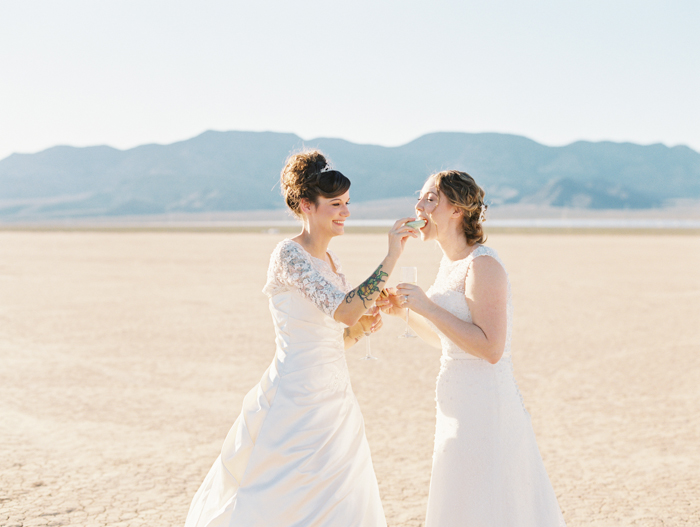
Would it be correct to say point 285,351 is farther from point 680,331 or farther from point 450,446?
point 680,331

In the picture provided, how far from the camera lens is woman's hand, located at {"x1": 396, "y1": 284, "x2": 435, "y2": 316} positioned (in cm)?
282

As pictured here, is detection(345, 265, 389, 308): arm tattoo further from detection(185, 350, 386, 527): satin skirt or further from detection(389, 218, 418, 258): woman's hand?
detection(185, 350, 386, 527): satin skirt

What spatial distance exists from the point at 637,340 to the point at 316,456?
30.4 feet

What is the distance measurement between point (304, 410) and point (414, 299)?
787 mm

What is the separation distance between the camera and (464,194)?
2924mm

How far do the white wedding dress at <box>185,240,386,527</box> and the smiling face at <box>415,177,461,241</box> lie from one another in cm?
51

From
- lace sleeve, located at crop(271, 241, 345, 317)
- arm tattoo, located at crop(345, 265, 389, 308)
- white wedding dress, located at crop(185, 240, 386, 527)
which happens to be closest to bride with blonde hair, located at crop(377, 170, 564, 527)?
arm tattoo, located at crop(345, 265, 389, 308)

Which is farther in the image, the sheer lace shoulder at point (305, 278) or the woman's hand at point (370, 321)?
the woman's hand at point (370, 321)

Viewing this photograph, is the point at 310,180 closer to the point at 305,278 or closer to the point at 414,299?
the point at 305,278

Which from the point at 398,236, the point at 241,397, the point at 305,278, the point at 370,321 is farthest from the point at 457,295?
the point at 241,397

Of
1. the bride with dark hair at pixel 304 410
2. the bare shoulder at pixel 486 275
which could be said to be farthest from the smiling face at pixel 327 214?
the bare shoulder at pixel 486 275

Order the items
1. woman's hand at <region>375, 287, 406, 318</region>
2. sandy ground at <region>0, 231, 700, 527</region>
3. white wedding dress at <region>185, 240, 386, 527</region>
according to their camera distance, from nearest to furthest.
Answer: white wedding dress at <region>185, 240, 386, 527</region>
woman's hand at <region>375, 287, 406, 318</region>
sandy ground at <region>0, 231, 700, 527</region>

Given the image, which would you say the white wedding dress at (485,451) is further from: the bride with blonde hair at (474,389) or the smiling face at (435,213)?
the smiling face at (435,213)

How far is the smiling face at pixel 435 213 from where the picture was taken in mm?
2967
